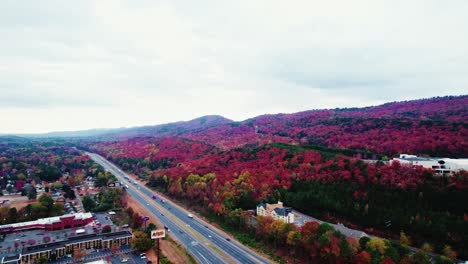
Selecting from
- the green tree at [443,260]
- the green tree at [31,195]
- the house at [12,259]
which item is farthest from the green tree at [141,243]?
the green tree at [31,195]

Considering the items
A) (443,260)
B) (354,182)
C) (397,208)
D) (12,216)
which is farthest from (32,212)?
(443,260)

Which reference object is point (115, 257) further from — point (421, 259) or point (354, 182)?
point (354, 182)

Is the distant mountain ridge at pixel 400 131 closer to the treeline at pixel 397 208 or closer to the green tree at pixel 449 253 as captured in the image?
the treeline at pixel 397 208

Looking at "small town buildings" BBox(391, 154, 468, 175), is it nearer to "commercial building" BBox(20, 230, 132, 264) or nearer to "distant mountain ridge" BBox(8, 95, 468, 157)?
"distant mountain ridge" BBox(8, 95, 468, 157)

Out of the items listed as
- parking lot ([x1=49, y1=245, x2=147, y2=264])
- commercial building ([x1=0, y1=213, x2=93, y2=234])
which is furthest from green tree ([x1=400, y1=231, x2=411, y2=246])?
commercial building ([x1=0, y1=213, x2=93, y2=234])

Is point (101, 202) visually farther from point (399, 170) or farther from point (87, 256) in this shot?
point (399, 170)
